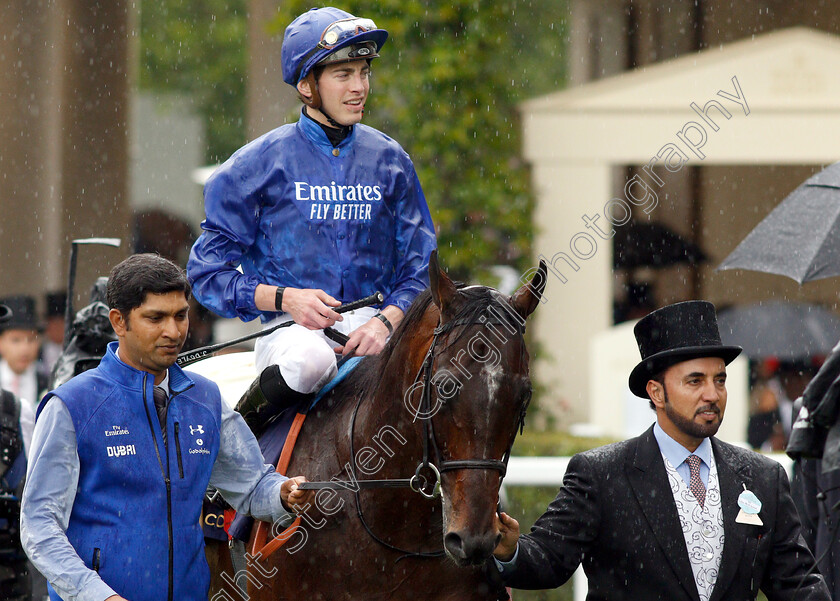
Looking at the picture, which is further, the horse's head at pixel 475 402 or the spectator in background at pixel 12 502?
the spectator in background at pixel 12 502

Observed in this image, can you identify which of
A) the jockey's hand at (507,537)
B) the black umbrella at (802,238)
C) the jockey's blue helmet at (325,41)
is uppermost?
the jockey's blue helmet at (325,41)

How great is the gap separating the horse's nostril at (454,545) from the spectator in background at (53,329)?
23.5 feet

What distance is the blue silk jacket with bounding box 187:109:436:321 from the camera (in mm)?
4203

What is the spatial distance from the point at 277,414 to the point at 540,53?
1935 cm

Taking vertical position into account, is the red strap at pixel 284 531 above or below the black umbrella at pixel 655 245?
below

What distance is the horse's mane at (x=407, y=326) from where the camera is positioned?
11.1 feet

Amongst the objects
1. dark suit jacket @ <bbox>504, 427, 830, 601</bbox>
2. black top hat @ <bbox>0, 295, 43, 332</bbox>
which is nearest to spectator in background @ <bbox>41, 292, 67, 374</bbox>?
black top hat @ <bbox>0, 295, 43, 332</bbox>

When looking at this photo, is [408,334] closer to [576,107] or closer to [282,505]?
[282,505]

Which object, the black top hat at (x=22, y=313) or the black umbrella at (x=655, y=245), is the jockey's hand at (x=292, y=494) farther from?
the black umbrella at (x=655, y=245)

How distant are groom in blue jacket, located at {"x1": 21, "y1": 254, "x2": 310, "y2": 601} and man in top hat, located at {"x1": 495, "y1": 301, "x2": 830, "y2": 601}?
913 mm

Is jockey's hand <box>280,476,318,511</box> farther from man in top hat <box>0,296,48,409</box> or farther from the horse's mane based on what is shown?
man in top hat <box>0,296,48,409</box>

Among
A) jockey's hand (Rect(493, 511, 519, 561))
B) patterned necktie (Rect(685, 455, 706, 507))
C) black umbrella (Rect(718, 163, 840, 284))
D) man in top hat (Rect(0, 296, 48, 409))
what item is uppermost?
black umbrella (Rect(718, 163, 840, 284))

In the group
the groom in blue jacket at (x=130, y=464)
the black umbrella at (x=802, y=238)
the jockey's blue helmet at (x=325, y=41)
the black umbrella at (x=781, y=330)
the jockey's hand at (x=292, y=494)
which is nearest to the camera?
the groom in blue jacket at (x=130, y=464)

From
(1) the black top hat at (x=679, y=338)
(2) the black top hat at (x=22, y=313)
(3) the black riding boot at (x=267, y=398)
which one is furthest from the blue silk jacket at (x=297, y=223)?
(2) the black top hat at (x=22, y=313)
